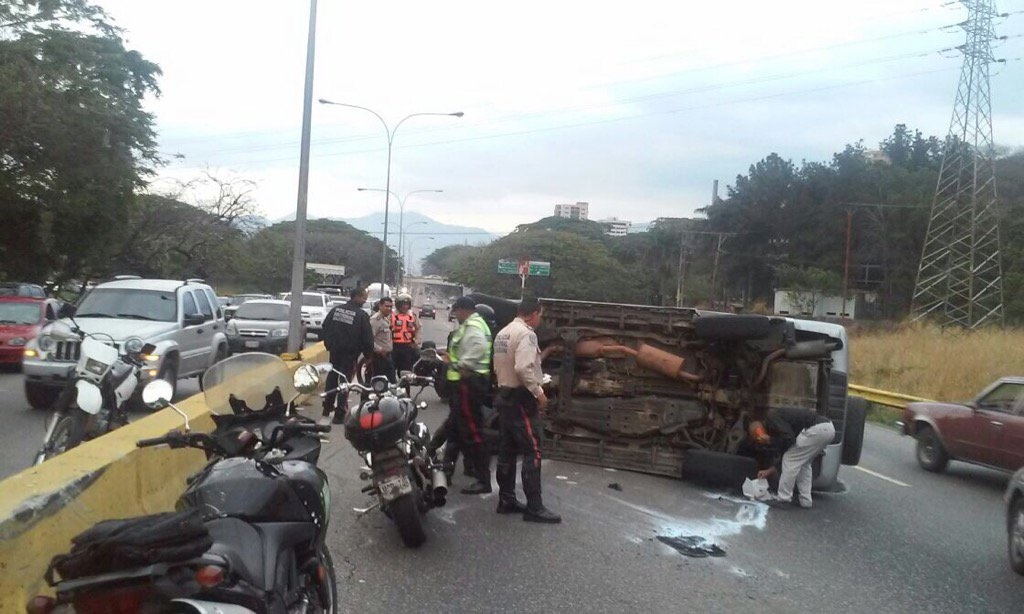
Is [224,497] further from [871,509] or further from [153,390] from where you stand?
[871,509]

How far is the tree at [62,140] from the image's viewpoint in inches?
984

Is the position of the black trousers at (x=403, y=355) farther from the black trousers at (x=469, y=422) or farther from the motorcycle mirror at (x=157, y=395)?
the motorcycle mirror at (x=157, y=395)

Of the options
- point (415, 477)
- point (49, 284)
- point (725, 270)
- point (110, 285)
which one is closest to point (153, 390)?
point (415, 477)

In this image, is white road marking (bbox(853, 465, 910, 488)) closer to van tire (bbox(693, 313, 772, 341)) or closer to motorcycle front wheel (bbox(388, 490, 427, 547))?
van tire (bbox(693, 313, 772, 341))

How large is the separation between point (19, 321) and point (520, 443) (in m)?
13.8

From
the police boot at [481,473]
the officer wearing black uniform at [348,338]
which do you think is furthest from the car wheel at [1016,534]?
the officer wearing black uniform at [348,338]

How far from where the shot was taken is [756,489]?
984 cm

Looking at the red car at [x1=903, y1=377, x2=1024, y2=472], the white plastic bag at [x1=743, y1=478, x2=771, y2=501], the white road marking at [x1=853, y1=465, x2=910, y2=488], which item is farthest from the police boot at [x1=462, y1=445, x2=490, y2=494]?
the red car at [x1=903, y1=377, x2=1024, y2=472]

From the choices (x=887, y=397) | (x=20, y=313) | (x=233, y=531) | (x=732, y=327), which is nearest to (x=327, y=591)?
(x=233, y=531)

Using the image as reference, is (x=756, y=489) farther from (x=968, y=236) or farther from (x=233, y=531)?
(x=968, y=236)

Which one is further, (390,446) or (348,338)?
(348,338)

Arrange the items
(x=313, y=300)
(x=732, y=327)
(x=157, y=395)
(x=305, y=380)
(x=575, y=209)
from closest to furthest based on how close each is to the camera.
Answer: (x=157, y=395), (x=305, y=380), (x=732, y=327), (x=313, y=300), (x=575, y=209)

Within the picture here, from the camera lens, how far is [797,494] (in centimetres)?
980

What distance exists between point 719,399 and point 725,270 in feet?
170
